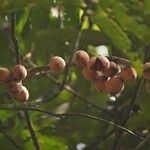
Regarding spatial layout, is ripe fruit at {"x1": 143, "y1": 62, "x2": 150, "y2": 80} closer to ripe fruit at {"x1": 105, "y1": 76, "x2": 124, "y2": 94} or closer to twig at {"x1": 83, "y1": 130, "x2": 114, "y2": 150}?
ripe fruit at {"x1": 105, "y1": 76, "x2": 124, "y2": 94}

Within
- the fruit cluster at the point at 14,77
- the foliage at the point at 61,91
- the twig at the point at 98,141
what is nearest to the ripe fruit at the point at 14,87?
the fruit cluster at the point at 14,77

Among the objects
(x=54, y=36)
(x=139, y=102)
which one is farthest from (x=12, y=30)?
(x=139, y=102)

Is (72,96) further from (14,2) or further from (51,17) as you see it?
(14,2)

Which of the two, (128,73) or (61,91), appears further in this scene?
(61,91)

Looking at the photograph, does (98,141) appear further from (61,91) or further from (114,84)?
(114,84)

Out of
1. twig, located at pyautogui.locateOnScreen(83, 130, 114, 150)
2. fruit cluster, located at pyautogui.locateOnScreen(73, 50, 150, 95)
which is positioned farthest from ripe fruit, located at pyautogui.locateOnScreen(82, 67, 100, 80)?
twig, located at pyautogui.locateOnScreen(83, 130, 114, 150)

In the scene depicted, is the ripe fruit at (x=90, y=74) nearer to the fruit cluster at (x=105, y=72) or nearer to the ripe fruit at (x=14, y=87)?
the fruit cluster at (x=105, y=72)

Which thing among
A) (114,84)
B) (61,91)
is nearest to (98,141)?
(61,91)
